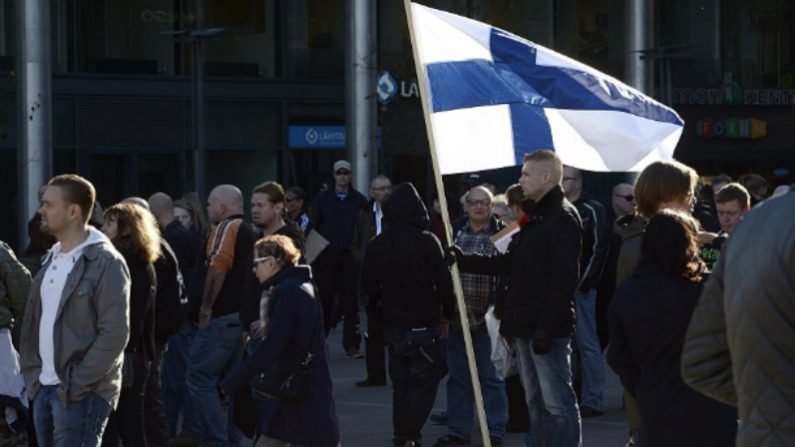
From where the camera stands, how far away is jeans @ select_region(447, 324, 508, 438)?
11.8 metres

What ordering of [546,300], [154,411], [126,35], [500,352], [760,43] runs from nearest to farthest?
[546,300], [154,411], [500,352], [126,35], [760,43]

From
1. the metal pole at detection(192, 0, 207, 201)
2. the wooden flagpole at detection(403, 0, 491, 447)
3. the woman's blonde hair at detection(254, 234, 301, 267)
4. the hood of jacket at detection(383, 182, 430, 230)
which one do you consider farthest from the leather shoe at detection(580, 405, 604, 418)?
the metal pole at detection(192, 0, 207, 201)

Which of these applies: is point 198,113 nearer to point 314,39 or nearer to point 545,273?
point 314,39

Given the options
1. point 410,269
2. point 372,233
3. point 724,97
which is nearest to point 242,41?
point 724,97

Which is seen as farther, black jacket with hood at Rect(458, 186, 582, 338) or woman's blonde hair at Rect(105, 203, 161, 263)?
woman's blonde hair at Rect(105, 203, 161, 263)

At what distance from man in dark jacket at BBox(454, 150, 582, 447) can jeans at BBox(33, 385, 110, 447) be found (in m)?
2.45

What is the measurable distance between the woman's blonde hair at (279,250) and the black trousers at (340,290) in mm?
7604

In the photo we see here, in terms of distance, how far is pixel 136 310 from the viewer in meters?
9.45

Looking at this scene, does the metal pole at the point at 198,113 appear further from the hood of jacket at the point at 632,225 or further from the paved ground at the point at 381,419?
the hood of jacket at the point at 632,225

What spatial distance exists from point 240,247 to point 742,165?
1068 inches

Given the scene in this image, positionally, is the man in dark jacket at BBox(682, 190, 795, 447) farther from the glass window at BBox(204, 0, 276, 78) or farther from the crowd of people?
the glass window at BBox(204, 0, 276, 78)

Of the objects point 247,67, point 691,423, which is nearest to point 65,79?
point 247,67

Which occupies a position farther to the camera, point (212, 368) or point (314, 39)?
point (314, 39)

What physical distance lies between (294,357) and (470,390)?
10.8 feet
